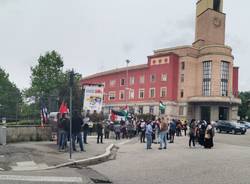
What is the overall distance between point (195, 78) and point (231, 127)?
37.8 m

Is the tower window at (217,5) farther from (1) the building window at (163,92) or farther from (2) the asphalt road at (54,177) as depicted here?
(2) the asphalt road at (54,177)

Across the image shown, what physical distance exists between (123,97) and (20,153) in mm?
74816

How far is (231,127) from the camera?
45062mm

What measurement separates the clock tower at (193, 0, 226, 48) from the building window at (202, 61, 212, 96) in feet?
20.5

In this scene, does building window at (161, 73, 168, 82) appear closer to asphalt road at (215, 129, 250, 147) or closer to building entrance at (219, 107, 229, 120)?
building entrance at (219, 107, 229, 120)

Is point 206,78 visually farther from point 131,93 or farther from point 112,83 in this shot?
point 112,83

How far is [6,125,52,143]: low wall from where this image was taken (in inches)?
778

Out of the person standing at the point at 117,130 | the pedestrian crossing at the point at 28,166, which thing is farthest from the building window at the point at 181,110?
the pedestrian crossing at the point at 28,166

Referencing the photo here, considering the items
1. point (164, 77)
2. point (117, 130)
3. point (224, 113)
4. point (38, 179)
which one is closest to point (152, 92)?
point (164, 77)

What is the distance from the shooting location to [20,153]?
595 inches

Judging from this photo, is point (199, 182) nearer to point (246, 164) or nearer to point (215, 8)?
point (246, 164)

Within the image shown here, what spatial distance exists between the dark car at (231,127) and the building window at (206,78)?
33.7 meters

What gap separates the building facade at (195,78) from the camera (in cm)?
7856

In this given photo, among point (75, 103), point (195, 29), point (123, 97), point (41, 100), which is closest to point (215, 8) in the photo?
point (195, 29)
